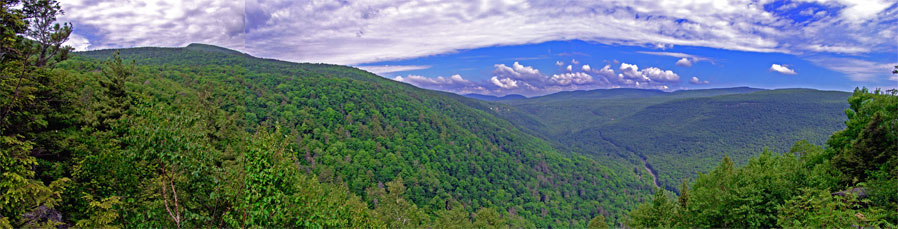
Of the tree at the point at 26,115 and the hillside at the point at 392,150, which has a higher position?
the tree at the point at 26,115

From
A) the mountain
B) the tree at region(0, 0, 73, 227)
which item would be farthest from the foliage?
the tree at region(0, 0, 73, 227)

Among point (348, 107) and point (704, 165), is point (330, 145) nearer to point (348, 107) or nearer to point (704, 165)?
point (348, 107)

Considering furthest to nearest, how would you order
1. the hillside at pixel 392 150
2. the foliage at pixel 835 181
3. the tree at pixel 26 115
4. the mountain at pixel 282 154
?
the hillside at pixel 392 150 < the foliage at pixel 835 181 < the tree at pixel 26 115 < the mountain at pixel 282 154

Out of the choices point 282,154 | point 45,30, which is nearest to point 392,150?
point 45,30

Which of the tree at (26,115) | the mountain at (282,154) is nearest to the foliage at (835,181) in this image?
the mountain at (282,154)

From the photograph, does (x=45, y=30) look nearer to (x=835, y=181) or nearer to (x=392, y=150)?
(x=835, y=181)

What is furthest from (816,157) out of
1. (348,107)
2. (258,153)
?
(348,107)

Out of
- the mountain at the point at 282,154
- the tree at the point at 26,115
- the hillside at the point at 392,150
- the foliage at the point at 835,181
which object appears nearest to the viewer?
the mountain at the point at 282,154

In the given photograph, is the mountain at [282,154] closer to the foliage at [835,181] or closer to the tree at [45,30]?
the tree at [45,30]

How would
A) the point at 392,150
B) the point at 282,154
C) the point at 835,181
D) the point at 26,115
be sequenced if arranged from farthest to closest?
the point at 392,150
the point at 835,181
the point at 26,115
the point at 282,154

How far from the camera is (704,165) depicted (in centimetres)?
14462

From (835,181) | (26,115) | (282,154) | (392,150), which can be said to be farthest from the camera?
(392,150)

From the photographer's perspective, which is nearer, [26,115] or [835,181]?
[26,115]

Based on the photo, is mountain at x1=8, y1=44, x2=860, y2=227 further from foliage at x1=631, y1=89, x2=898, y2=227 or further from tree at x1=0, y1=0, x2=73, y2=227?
foliage at x1=631, y1=89, x2=898, y2=227
